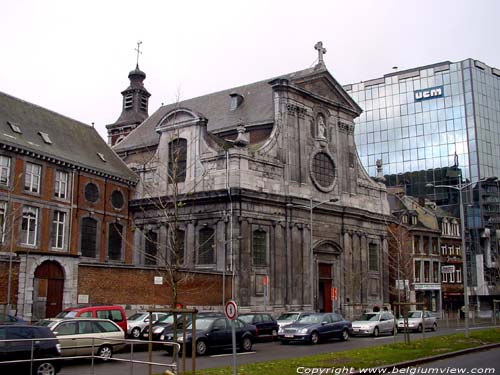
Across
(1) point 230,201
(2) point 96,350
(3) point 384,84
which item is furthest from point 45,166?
(3) point 384,84

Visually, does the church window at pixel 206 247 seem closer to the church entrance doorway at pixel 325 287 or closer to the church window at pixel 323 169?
the church entrance doorway at pixel 325 287

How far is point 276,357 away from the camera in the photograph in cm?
2200

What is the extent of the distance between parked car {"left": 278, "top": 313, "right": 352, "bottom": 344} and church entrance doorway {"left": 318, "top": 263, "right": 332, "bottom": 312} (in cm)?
1660

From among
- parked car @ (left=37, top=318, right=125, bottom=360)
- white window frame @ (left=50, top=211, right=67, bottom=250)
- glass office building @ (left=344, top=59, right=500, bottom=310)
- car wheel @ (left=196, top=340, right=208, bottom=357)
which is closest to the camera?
parked car @ (left=37, top=318, right=125, bottom=360)

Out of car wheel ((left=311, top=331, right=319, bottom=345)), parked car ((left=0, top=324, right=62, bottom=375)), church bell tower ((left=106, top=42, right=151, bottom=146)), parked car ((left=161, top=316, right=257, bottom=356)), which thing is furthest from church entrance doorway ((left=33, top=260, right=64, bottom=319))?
church bell tower ((left=106, top=42, right=151, bottom=146))

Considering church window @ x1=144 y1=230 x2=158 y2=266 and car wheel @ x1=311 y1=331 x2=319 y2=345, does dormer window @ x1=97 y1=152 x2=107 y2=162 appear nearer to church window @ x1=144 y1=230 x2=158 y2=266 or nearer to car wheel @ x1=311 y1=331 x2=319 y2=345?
church window @ x1=144 y1=230 x2=158 y2=266

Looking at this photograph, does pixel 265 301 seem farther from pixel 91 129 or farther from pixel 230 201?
pixel 91 129

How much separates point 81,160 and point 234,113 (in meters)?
14.3

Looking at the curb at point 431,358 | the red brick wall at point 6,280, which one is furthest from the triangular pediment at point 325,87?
the curb at point 431,358

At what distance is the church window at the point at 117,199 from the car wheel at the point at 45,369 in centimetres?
3045

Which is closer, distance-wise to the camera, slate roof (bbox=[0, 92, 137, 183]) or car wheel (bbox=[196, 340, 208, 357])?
car wheel (bbox=[196, 340, 208, 357])

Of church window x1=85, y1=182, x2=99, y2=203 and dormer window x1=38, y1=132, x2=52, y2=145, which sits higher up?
dormer window x1=38, y1=132, x2=52, y2=145

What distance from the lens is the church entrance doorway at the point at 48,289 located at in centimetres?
2939

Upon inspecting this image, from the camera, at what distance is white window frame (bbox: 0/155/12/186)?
35.5 m
